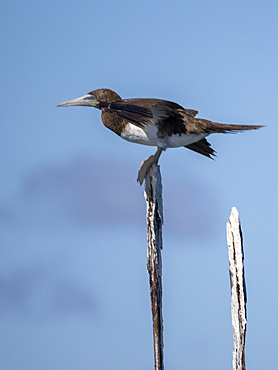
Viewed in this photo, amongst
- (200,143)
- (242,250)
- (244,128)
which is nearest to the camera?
(242,250)

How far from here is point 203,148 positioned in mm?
11328

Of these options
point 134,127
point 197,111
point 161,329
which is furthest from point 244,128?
point 161,329

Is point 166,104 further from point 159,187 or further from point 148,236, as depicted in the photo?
point 148,236

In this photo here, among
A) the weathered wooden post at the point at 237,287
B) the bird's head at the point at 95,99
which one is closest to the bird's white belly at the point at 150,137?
the bird's head at the point at 95,99

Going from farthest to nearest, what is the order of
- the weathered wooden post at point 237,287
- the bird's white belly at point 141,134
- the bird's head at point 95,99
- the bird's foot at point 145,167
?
the bird's head at point 95,99 < the bird's white belly at point 141,134 < the bird's foot at point 145,167 < the weathered wooden post at point 237,287

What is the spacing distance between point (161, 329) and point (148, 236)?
4.65ft

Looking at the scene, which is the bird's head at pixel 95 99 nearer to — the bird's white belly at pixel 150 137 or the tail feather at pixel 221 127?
the bird's white belly at pixel 150 137

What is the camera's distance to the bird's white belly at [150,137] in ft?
32.9

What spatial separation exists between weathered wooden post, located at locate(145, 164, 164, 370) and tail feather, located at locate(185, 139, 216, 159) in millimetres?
2219

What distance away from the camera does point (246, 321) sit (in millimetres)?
9047

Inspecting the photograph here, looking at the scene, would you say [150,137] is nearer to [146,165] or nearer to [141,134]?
[141,134]

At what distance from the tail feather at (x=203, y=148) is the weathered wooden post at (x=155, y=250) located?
7.28 ft

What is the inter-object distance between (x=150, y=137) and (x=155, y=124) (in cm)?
24

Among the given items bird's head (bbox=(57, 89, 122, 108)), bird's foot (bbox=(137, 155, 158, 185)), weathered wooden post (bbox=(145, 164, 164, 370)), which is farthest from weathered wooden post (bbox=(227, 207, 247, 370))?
bird's head (bbox=(57, 89, 122, 108))
